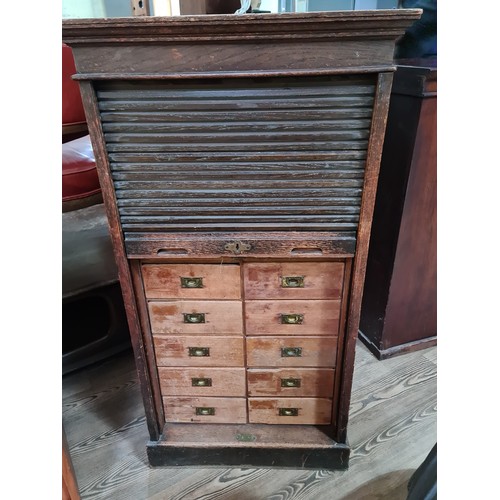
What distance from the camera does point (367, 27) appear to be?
2.52ft

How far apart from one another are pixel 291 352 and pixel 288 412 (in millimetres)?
232

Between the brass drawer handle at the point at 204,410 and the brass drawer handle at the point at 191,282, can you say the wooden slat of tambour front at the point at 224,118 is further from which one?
the brass drawer handle at the point at 204,410

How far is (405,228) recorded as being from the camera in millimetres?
1496

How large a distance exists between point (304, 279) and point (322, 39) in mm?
539

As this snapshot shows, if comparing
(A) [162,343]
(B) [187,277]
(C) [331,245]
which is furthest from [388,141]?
(A) [162,343]

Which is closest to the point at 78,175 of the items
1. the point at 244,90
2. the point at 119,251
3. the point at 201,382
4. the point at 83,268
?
the point at 83,268

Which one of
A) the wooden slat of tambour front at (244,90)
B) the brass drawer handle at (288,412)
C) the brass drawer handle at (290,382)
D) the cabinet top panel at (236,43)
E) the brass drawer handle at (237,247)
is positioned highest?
the cabinet top panel at (236,43)

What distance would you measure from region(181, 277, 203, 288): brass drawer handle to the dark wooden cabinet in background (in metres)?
0.79

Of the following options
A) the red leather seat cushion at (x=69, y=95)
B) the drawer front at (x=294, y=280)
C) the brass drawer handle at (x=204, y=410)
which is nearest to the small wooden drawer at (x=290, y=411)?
the brass drawer handle at (x=204, y=410)

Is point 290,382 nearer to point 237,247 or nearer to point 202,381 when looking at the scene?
point 202,381

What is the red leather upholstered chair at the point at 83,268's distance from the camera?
5.26ft

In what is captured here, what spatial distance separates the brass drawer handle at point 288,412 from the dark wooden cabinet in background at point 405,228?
587mm

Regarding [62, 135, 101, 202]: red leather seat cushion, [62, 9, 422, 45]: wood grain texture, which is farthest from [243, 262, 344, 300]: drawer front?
[62, 135, 101, 202]: red leather seat cushion

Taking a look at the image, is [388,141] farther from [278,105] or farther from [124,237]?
[124,237]
